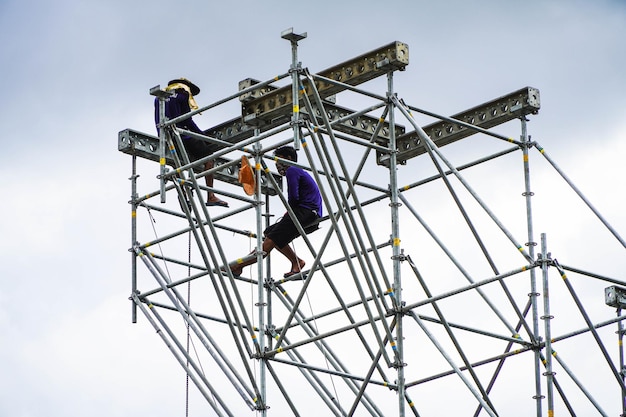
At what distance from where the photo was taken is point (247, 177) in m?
26.2

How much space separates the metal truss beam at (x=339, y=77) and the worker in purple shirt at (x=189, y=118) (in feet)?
4.26

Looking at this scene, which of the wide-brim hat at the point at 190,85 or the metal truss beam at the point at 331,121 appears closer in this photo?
the metal truss beam at the point at 331,121

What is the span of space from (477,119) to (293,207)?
9.41ft

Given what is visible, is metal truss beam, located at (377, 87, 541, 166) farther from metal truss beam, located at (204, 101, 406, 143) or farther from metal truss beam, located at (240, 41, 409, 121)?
metal truss beam, located at (240, 41, 409, 121)

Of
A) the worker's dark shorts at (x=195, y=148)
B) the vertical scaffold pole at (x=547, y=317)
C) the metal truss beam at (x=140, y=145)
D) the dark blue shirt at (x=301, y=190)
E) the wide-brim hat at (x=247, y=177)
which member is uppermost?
the metal truss beam at (x=140, y=145)

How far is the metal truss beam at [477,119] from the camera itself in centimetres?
2639

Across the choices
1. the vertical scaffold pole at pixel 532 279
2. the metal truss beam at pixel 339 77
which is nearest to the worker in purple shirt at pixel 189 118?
the metal truss beam at pixel 339 77

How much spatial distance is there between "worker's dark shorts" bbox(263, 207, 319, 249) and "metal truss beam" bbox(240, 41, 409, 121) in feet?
6.05

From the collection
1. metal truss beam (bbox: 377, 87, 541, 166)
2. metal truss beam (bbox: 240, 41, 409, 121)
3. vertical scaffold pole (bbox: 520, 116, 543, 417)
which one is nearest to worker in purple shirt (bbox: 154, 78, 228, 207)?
metal truss beam (bbox: 240, 41, 409, 121)

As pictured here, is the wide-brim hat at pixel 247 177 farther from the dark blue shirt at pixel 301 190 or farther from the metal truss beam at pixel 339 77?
the dark blue shirt at pixel 301 190

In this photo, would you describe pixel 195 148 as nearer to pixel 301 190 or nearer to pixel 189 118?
pixel 189 118

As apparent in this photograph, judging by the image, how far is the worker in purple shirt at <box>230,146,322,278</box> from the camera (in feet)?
90.4

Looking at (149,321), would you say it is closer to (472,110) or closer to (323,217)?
(323,217)

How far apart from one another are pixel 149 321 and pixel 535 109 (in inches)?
244
